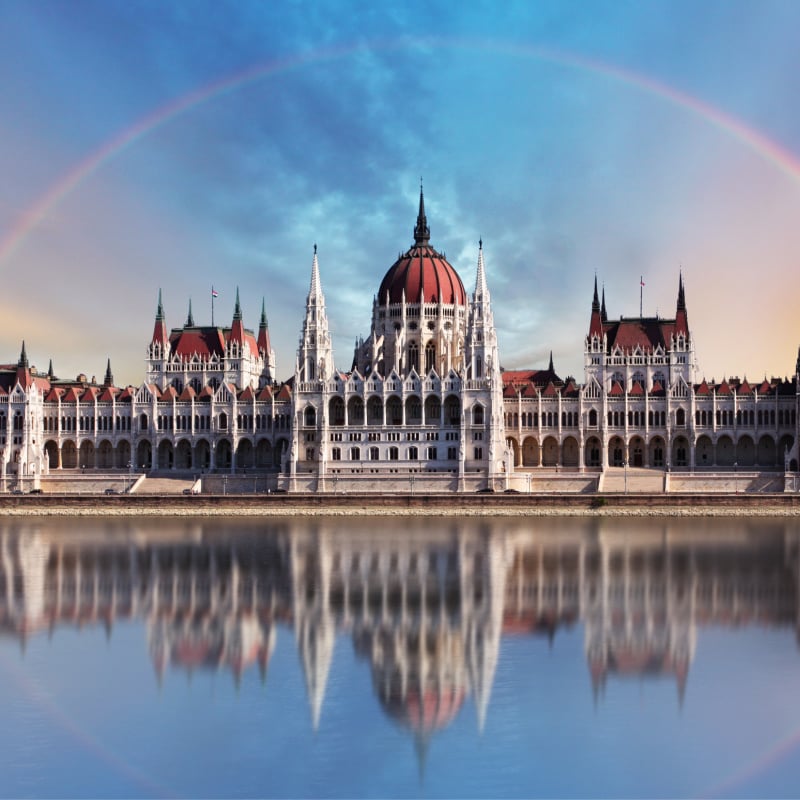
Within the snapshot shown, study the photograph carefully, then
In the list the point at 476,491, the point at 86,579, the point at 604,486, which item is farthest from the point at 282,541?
the point at 604,486

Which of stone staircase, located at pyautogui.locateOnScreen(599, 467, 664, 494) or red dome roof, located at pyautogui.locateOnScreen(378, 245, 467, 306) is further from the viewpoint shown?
red dome roof, located at pyautogui.locateOnScreen(378, 245, 467, 306)

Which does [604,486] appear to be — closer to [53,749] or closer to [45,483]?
[45,483]

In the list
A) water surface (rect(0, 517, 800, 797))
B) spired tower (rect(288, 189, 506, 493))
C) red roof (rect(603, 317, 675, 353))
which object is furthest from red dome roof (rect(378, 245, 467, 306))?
water surface (rect(0, 517, 800, 797))

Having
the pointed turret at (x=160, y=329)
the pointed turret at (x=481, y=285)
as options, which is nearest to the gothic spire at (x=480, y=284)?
the pointed turret at (x=481, y=285)

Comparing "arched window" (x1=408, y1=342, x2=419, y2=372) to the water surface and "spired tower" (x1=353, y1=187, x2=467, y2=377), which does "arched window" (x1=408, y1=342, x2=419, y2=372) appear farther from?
the water surface

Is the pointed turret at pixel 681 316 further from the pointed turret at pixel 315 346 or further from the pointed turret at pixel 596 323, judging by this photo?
the pointed turret at pixel 315 346

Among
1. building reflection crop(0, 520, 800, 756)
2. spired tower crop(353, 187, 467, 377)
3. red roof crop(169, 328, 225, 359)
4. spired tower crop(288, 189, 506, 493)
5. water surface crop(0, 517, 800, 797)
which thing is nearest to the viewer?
water surface crop(0, 517, 800, 797)

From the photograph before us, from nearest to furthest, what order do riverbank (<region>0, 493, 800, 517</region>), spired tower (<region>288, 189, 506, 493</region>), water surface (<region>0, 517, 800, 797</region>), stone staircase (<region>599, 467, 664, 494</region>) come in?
water surface (<region>0, 517, 800, 797</region>)
riverbank (<region>0, 493, 800, 517</region>)
stone staircase (<region>599, 467, 664, 494</region>)
spired tower (<region>288, 189, 506, 493</region>)

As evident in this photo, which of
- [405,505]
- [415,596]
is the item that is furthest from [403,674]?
[405,505]
